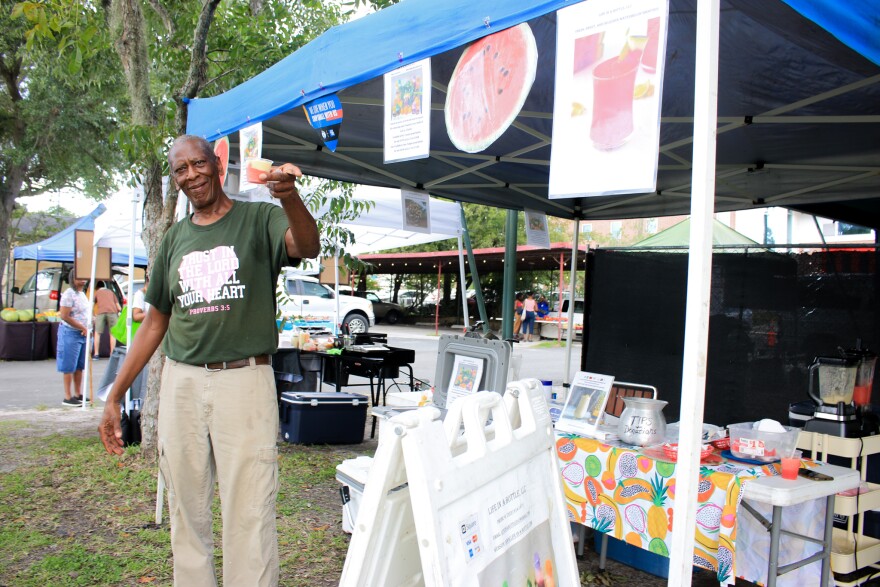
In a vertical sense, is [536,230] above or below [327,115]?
below

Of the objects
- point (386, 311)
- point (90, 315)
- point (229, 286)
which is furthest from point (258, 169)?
point (386, 311)

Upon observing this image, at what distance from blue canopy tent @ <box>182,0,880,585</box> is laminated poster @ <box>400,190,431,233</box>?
0.38 ft

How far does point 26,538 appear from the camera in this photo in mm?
3410

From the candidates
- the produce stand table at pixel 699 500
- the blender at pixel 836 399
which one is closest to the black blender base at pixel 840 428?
the blender at pixel 836 399

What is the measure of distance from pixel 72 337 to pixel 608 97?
752 cm

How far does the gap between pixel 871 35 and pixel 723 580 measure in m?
1.89

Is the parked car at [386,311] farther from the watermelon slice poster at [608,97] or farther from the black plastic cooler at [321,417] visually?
the watermelon slice poster at [608,97]

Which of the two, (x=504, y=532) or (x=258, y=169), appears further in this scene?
(x=258, y=169)

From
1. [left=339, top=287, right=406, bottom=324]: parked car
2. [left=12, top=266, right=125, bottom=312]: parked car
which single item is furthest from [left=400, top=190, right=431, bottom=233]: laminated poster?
[left=339, top=287, right=406, bottom=324]: parked car

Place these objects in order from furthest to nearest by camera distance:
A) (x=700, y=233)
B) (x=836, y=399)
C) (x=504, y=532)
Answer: (x=836, y=399)
(x=700, y=233)
(x=504, y=532)

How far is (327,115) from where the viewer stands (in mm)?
3189

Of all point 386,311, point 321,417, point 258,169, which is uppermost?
point 258,169

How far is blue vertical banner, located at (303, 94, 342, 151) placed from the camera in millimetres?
3150

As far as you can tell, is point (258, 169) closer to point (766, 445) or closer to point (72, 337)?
point (766, 445)
